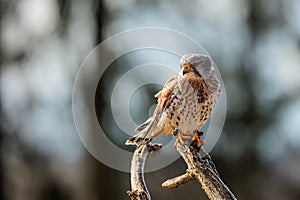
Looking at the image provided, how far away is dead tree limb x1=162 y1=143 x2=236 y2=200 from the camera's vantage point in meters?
0.76

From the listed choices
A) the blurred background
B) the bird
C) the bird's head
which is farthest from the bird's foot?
the blurred background

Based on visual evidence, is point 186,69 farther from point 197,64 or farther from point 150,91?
point 150,91

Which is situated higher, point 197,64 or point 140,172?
point 197,64

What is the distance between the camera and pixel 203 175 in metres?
0.84

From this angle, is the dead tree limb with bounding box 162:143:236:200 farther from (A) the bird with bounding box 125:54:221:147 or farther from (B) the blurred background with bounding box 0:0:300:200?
(B) the blurred background with bounding box 0:0:300:200

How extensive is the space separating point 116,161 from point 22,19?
1.33 meters

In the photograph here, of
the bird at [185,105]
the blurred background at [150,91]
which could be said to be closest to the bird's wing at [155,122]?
the bird at [185,105]

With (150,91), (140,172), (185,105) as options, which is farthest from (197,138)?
(150,91)

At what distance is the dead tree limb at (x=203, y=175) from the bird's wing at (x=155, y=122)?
66mm

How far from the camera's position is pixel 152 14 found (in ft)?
12.5

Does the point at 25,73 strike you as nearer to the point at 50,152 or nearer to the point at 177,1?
the point at 50,152

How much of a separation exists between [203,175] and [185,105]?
0.17m

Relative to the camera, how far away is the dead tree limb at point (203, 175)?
2.51 feet

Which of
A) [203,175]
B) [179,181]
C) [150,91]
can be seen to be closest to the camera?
[203,175]
